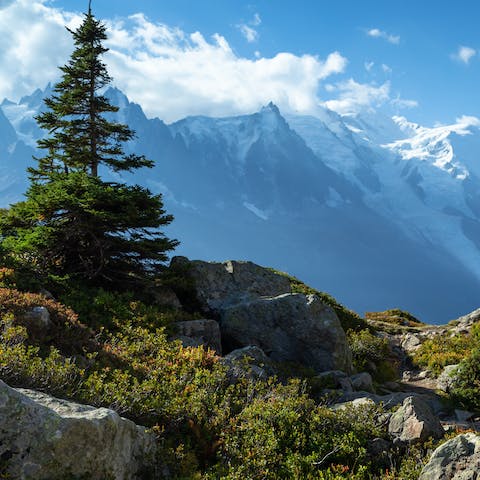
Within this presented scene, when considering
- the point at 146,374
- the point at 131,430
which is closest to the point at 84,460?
the point at 131,430

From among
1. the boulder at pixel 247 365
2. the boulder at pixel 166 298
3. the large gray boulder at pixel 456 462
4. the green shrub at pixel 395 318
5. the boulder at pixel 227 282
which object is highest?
the green shrub at pixel 395 318

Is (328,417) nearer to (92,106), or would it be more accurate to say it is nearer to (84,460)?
(84,460)

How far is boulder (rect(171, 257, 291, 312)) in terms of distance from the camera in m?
19.0

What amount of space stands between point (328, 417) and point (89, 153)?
680 inches

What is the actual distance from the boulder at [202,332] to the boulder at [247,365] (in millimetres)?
1460

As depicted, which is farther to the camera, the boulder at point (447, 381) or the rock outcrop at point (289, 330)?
the rock outcrop at point (289, 330)

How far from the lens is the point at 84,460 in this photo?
18.7 ft

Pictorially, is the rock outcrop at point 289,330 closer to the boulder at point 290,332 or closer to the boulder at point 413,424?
the boulder at point 290,332

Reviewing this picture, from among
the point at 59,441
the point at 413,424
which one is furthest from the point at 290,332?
the point at 59,441

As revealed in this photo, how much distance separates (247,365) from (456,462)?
535 centimetres

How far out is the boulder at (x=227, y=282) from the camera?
19031 millimetres

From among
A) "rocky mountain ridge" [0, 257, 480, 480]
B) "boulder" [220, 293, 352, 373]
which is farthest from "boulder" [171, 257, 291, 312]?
"boulder" [220, 293, 352, 373]

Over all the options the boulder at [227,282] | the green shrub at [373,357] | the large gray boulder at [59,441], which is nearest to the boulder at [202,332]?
the boulder at [227,282]

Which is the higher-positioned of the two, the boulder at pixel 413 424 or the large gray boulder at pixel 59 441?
the boulder at pixel 413 424
